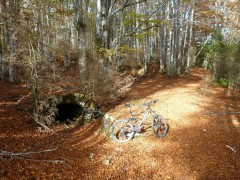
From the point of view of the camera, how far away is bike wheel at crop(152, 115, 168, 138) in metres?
5.37

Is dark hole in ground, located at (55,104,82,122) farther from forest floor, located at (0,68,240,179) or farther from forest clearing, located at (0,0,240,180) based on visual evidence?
Answer: forest floor, located at (0,68,240,179)

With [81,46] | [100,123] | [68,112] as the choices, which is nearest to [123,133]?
[100,123]

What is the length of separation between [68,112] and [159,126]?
4.81m

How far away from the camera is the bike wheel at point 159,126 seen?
17.6ft

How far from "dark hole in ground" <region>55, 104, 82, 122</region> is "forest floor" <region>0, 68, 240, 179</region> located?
1.15 meters

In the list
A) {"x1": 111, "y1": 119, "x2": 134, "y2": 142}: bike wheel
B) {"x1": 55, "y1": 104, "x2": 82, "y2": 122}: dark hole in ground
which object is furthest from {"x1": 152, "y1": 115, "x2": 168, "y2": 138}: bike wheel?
{"x1": 55, "y1": 104, "x2": 82, "y2": 122}: dark hole in ground

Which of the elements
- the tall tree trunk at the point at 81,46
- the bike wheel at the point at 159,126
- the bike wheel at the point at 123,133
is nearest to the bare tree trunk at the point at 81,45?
the tall tree trunk at the point at 81,46

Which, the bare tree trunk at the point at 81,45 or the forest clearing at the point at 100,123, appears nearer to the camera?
the forest clearing at the point at 100,123

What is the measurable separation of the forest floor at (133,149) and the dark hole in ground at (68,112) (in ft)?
3.76

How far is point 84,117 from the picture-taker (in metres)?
7.34

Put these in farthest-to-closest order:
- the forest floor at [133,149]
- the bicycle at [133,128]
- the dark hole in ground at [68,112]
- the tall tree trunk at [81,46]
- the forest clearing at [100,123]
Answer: the dark hole in ground at [68,112]
the tall tree trunk at [81,46]
the bicycle at [133,128]
the forest clearing at [100,123]
the forest floor at [133,149]

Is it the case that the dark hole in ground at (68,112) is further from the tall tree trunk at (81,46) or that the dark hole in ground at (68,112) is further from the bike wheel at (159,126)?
the bike wheel at (159,126)

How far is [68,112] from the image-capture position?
8305mm

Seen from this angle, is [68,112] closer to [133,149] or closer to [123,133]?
[123,133]
